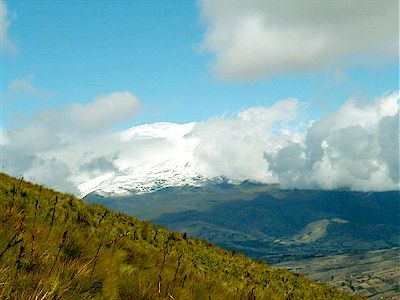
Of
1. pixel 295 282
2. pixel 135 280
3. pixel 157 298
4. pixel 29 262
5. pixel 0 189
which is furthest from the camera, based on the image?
pixel 295 282

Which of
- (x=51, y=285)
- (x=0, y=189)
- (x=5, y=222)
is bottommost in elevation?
(x=51, y=285)

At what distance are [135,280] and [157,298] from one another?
1.91ft

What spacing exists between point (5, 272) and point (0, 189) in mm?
12113

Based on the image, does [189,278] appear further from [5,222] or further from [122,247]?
[5,222]

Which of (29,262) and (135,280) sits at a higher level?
(29,262)

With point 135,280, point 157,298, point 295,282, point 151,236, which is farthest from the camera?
point 295,282

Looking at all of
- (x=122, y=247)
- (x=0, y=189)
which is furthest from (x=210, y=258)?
(x=122, y=247)

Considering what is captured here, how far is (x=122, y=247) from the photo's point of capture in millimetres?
9438

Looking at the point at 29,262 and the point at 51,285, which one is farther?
the point at 29,262

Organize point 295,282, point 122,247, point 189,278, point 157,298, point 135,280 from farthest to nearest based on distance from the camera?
point 295,282
point 122,247
point 189,278
point 135,280
point 157,298

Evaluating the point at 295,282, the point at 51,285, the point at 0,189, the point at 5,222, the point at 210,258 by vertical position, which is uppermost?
the point at 0,189

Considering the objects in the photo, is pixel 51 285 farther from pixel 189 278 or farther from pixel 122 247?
pixel 122 247

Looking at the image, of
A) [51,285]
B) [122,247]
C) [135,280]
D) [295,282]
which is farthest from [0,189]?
[295,282]

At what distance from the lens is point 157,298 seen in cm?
596
